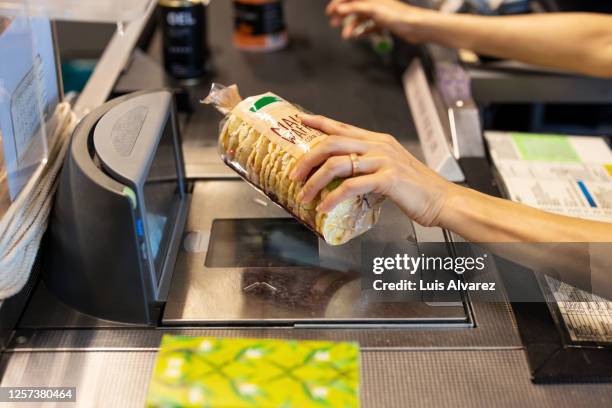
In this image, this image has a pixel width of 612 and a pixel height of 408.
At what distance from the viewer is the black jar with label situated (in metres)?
1.48

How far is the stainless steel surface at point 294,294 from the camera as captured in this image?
0.93 meters

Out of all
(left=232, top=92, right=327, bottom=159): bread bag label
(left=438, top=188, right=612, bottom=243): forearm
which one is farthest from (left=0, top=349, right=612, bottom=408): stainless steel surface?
A: (left=232, top=92, right=327, bottom=159): bread bag label

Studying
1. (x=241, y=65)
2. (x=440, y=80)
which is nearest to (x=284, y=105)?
(x=440, y=80)

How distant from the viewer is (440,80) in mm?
1479

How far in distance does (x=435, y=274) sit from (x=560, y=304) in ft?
0.55

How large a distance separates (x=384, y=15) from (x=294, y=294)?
2.77 feet

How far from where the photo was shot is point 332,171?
86cm

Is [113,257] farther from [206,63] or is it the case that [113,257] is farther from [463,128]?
[206,63]

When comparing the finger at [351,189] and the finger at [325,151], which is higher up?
the finger at [325,151]

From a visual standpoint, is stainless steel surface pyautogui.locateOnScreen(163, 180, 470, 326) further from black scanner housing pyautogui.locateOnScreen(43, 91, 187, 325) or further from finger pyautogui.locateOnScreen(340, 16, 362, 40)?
finger pyautogui.locateOnScreen(340, 16, 362, 40)

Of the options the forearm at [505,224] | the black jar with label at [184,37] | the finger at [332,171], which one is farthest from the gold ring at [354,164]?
the black jar with label at [184,37]

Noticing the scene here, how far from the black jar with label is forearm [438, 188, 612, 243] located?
79cm

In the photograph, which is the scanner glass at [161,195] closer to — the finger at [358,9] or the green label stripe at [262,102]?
the green label stripe at [262,102]

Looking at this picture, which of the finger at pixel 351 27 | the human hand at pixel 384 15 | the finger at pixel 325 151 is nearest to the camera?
the finger at pixel 325 151
